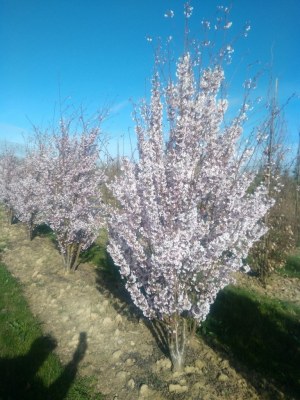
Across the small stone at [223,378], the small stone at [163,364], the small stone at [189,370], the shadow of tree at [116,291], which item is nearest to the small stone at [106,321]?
the shadow of tree at [116,291]

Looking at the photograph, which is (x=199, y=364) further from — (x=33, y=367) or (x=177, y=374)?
(x=33, y=367)

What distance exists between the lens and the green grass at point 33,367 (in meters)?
4.90

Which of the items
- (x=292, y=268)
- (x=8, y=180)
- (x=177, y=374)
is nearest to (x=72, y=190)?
(x=177, y=374)

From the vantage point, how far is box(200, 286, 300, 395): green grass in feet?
18.3

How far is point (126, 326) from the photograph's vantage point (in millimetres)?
6586

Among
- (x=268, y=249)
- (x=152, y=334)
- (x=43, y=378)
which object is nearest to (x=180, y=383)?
(x=152, y=334)

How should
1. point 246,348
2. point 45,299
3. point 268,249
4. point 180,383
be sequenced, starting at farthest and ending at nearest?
point 268,249
point 45,299
point 246,348
point 180,383

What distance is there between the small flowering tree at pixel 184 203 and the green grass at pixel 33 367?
174 cm

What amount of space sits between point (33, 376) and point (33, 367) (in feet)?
0.77

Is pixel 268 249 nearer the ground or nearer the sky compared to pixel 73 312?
nearer the sky

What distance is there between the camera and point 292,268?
12828 mm

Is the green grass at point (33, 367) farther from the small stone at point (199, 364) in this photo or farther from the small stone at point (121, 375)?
the small stone at point (199, 364)

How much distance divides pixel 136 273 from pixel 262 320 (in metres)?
4.10

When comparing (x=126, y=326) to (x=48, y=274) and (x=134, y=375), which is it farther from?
(x=48, y=274)
